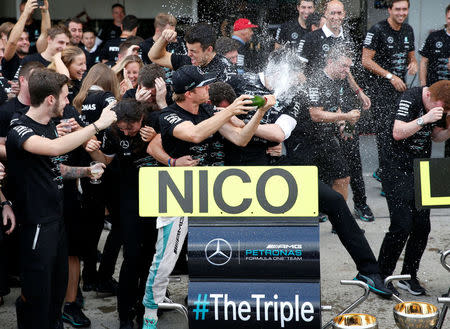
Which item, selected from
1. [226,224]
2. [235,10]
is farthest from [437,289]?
[235,10]

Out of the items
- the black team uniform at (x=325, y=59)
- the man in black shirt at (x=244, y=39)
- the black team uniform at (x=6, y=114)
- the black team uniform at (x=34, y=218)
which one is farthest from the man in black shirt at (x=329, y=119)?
the black team uniform at (x=34, y=218)

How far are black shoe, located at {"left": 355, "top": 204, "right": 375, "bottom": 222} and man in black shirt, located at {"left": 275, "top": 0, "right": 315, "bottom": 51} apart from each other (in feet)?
6.77

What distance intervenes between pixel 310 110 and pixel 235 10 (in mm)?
2739

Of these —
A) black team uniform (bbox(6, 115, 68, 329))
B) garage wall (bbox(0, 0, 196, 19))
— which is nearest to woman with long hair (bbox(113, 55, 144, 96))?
black team uniform (bbox(6, 115, 68, 329))

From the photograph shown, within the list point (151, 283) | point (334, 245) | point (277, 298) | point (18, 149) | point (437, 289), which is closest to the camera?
point (277, 298)

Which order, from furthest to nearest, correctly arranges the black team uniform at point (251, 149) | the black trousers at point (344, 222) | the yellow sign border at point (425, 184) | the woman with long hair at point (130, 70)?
the woman with long hair at point (130, 70), the black trousers at point (344, 222), the black team uniform at point (251, 149), the yellow sign border at point (425, 184)

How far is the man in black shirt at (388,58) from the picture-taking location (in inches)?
306

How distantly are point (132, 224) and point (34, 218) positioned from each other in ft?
2.59

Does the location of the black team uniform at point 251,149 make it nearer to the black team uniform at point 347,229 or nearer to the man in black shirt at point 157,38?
the black team uniform at point 347,229

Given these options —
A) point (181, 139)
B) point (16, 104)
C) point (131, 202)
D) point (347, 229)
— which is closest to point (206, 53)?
point (181, 139)

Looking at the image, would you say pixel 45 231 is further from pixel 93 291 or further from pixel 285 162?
pixel 285 162

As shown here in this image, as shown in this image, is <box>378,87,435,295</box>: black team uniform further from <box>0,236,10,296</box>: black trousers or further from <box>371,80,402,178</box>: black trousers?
<box>0,236,10,296</box>: black trousers

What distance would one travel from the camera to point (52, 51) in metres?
6.79

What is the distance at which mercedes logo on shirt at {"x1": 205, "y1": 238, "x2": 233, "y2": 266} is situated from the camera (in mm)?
3473
